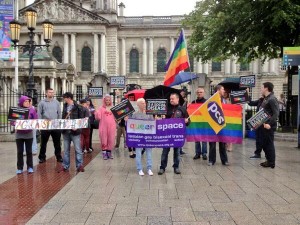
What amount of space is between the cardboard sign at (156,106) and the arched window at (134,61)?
53.4m

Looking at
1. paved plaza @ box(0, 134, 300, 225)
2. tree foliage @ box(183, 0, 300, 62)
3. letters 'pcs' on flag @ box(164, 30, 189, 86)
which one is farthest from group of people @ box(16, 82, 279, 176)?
tree foliage @ box(183, 0, 300, 62)

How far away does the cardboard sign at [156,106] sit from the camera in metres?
8.97

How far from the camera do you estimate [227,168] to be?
9.53m

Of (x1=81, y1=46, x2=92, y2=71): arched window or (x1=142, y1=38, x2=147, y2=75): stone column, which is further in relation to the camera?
(x1=142, y1=38, x2=147, y2=75): stone column

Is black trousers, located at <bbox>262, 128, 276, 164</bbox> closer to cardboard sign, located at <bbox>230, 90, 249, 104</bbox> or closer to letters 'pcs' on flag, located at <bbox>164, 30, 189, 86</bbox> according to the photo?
letters 'pcs' on flag, located at <bbox>164, 30, 189, 86</bbox>

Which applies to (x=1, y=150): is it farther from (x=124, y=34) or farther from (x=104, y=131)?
(x=124, y=34)

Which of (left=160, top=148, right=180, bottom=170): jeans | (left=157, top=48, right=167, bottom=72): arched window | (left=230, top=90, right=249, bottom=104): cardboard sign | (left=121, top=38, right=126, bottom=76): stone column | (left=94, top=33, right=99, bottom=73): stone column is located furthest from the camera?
(left=157, top=48, right=167, bottom=72): arched window

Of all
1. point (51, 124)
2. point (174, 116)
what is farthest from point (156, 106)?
point (51, 124)

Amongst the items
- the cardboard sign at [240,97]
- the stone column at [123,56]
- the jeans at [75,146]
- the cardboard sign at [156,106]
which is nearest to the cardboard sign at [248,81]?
the cardboard sign at [240,97]

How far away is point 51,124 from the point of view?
9.37 m

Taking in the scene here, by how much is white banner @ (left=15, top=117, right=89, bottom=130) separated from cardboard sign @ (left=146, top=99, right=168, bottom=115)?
1.57 meters

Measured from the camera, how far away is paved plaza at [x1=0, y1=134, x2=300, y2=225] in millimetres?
5527

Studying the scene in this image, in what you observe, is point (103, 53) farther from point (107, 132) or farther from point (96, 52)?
point (107, 132)

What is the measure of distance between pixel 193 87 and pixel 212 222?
13099 mm
